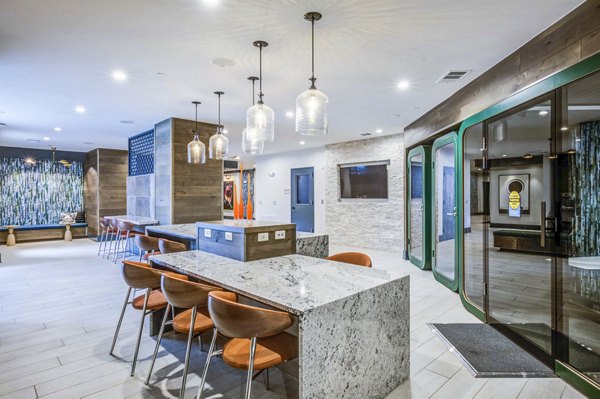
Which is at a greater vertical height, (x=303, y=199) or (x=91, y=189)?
(x=91, y=189)

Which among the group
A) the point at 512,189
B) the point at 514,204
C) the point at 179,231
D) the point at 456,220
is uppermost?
the point at 512,189

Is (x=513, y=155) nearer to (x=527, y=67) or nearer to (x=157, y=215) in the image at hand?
(x=527, y=67)

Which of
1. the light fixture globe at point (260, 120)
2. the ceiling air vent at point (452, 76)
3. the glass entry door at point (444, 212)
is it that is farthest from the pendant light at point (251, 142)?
the glass entry door at point (444, 212)

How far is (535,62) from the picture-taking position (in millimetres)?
2809

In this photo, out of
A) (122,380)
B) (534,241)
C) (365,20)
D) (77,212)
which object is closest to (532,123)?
(534,241)

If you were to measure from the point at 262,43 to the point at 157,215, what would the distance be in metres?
4.52

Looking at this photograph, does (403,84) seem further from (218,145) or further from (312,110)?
(218,145)

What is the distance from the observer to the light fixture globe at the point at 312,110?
8.80ft

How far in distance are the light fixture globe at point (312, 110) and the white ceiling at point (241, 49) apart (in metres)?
0.57

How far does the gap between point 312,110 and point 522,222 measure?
2.28m

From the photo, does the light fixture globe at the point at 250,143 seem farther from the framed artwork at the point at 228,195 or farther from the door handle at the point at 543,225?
the framed artwork at the point at 228,195

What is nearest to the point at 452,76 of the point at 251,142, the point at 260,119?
the point at 260,119

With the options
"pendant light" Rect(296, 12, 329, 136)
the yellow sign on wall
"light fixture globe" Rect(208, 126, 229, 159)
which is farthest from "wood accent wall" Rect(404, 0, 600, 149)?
"light fixture globe" Rect(208, 126, 229, 159)

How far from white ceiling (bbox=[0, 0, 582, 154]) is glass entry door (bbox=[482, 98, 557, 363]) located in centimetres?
78
